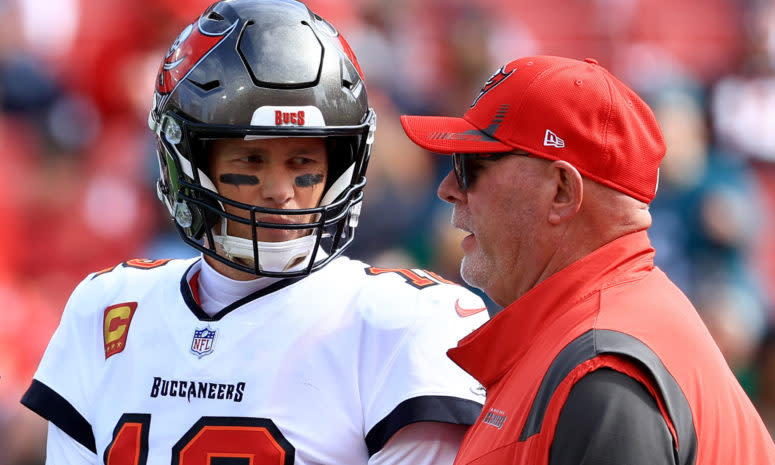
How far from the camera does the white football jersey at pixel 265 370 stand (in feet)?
6.57

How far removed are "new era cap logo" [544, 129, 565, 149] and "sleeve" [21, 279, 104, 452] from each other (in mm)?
1181

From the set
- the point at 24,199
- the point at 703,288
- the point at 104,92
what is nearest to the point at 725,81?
the point at 703,288

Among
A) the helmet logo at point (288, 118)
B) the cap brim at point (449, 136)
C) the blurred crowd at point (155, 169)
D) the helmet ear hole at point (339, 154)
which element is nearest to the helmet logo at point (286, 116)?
the helmet logo at point (288, 118)

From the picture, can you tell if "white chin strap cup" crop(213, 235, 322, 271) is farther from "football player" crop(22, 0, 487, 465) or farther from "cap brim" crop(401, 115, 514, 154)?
"cap brim" crop(401, 115, 514, 154)

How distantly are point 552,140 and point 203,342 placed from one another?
36.1 inches

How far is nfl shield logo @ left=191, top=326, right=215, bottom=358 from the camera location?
215 centimetres

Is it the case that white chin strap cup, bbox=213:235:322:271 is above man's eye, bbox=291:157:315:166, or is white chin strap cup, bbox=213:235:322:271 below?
below

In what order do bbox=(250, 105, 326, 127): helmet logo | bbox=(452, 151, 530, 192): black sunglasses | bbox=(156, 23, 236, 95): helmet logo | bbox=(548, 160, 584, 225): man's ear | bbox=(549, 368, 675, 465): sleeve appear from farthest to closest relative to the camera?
1. bbox=(156, 23, 236, 95): helmet logo
2. bbox=(250, 105, 326, 127): helmet logo
3. bbox=(452, 151, 530, 192): black sunglasses
4. bbox=(548, 160, 584, 225): man's ear
5. bbox=(549, 368, 675, 465): sleeve

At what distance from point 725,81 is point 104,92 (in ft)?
11.8

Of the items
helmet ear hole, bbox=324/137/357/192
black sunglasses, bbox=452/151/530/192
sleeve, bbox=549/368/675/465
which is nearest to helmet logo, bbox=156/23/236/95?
helmet ear hole, bbox=324/137/357/192

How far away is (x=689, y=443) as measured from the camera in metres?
1.44

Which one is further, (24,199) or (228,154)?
(24,199)

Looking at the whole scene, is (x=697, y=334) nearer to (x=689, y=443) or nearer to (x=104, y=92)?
(x=689, y=443)

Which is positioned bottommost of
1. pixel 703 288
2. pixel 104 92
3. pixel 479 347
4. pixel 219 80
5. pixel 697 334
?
pixel 703 288
